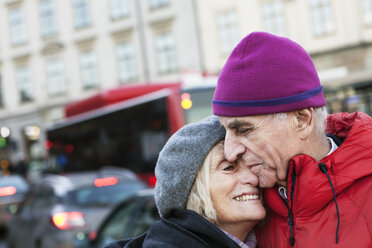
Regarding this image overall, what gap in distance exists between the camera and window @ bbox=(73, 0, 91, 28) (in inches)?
1062

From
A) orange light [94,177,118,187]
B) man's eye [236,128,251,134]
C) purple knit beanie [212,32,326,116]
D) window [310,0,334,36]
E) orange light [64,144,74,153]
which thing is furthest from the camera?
window [310,0,334,36]

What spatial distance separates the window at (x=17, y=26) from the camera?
29.8 m

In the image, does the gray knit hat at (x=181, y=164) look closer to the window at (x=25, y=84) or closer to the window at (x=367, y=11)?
the window at (x=367, y=11)

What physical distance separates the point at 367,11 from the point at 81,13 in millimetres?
15524

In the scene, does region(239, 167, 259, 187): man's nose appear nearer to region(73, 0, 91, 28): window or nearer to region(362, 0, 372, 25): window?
→ region(362, 0, 372, 25): window

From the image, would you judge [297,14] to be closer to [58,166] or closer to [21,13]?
[58,166]

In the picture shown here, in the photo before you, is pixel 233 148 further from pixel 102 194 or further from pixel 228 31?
pixel 228 31

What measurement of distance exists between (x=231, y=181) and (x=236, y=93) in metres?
0.44

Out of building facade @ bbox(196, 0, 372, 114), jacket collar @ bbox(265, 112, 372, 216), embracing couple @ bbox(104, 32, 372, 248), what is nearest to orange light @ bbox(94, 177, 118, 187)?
embracing couple @ bbox(104, 32, 372, 248)

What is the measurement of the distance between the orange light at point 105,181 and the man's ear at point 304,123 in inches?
220

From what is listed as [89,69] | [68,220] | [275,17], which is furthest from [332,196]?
[89,69]

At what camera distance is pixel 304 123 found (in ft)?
6.52

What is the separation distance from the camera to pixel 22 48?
29.7 meters

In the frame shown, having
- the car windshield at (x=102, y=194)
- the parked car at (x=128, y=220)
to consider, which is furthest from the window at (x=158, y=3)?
the parked car at (x=128, y=220)
